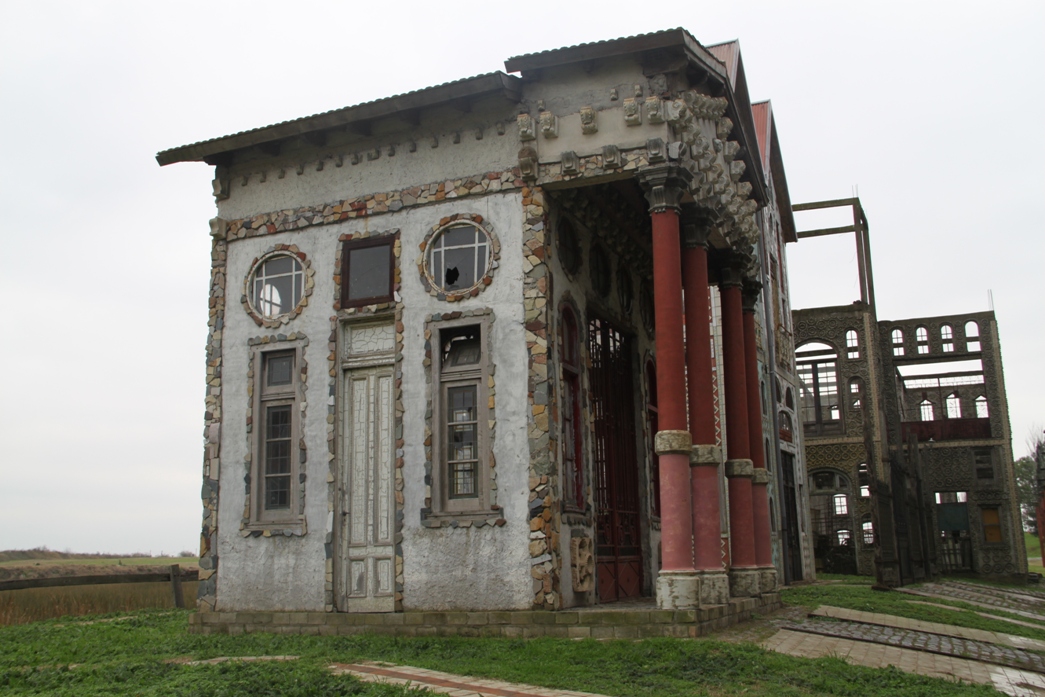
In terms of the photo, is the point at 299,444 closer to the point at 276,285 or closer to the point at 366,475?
the point at 366,475

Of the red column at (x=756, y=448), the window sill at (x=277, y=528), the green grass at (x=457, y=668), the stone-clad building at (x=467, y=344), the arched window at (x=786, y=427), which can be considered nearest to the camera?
the green grass at (x=457, y=668)

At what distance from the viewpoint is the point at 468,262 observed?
14.0 m

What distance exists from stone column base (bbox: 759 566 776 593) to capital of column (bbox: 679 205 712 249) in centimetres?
554

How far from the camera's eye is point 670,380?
12.7 m

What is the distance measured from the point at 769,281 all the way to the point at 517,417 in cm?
1778

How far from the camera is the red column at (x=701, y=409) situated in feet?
44.1

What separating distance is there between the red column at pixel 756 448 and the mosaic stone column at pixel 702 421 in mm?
2949

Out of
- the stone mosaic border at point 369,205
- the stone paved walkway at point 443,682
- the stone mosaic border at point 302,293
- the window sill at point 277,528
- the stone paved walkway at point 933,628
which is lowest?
the stone paved walkway at point 933,628

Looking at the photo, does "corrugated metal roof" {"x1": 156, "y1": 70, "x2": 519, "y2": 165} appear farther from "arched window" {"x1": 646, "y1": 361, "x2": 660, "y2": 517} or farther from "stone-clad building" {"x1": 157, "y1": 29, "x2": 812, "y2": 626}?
"arched window" {"x1": 646, "y1": 361, "x2": 660, "y2": 517}

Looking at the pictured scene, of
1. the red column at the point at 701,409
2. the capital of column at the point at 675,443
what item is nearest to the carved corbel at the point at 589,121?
the red column at the point at 701,409

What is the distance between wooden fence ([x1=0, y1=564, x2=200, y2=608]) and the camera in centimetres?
1745

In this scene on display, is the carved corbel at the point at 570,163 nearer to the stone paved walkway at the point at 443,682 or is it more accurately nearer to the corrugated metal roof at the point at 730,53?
the stone paved walkway at the point at 443,682

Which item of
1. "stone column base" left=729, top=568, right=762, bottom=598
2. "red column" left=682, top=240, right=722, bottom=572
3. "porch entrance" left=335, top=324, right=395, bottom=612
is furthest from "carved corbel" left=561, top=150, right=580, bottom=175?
"stone column base" left=729, top=568, right=762, bottom=598

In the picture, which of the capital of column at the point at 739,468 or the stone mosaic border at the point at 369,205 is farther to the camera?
the capital of column at the point at 739,468
